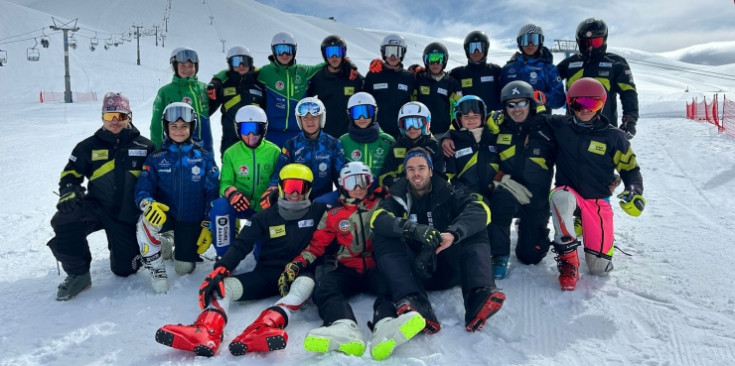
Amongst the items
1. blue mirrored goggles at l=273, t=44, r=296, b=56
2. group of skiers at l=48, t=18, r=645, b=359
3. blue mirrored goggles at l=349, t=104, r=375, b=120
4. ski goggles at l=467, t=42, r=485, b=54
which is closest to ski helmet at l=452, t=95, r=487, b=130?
group of skiers at l=48, t=18, r=645, b=359

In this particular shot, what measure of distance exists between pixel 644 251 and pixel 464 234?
263cm

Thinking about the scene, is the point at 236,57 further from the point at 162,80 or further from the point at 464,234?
the point at 162,80

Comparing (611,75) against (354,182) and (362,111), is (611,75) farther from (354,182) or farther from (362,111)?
(354,182)

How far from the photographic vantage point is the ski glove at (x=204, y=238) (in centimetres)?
546

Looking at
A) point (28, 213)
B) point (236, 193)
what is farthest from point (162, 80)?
point (236, 193)

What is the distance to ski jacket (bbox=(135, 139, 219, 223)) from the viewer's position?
534 cm

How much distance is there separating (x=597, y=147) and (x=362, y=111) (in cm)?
253

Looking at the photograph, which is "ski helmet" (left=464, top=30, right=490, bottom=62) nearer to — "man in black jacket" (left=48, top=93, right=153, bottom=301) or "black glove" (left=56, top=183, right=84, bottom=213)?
"man in black jacket" (left=48, top=93, right=153, bottom=301)

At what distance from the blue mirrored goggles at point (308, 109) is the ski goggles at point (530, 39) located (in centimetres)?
324

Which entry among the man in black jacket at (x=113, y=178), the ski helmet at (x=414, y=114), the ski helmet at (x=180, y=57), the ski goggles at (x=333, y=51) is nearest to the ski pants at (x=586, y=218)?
the ski helmet at (x=414, y=114)

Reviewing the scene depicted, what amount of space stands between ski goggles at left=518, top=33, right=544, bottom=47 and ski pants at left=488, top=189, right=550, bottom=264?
250 centimetres

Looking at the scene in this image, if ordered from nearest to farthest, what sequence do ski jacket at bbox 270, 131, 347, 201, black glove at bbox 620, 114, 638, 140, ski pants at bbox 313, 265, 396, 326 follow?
ski pants at bbox 313, 265, 396, 326 < ski jacket at bbox 270, 131, 347, 201 < black glove at bbox 620, 114, 638, 140

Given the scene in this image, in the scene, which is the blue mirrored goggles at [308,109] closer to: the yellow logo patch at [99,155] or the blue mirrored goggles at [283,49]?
the blue mirrored goggles at [283,49]

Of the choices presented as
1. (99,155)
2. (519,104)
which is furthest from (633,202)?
(99,155)
